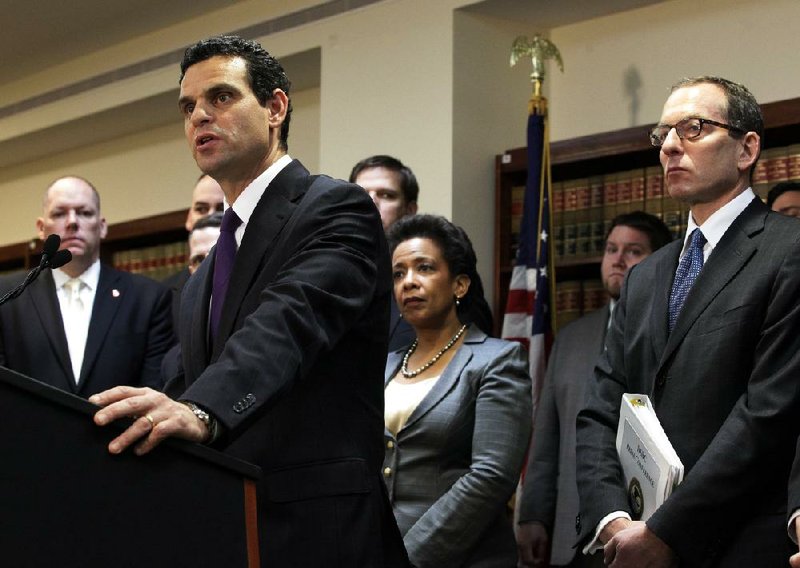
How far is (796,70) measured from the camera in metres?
5.42

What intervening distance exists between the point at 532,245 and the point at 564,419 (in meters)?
1.16

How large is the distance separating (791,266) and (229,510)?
155 cm

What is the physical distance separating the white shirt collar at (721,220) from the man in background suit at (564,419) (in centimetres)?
135

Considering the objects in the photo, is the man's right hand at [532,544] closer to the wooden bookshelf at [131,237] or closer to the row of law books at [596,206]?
the row of law books at [596,206]

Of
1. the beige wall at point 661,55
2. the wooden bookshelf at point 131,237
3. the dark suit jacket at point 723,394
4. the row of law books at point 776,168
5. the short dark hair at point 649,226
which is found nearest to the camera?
the dark suit jacket at point 723,394

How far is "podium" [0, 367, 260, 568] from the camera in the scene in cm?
157

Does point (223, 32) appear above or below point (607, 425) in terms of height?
above

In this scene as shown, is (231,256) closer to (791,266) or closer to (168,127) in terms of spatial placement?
(791,266)

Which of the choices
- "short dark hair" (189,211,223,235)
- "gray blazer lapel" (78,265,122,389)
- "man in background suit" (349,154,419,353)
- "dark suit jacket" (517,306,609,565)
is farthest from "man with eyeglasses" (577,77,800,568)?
"gray blazer lapel" (78,265,122,389)

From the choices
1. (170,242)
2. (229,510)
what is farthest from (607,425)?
(170,242)

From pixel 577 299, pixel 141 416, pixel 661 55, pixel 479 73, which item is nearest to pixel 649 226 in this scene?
pixel 577 299

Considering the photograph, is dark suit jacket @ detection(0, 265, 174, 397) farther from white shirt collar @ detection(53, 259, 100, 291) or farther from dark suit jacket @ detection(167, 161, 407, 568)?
dark suit jacket @ detection(167, 161, 407, 568)

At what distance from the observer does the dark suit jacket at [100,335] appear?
14.7 ft

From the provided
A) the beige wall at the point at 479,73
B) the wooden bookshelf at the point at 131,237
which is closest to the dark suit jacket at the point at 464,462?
the beige wall at the point at 479,73
